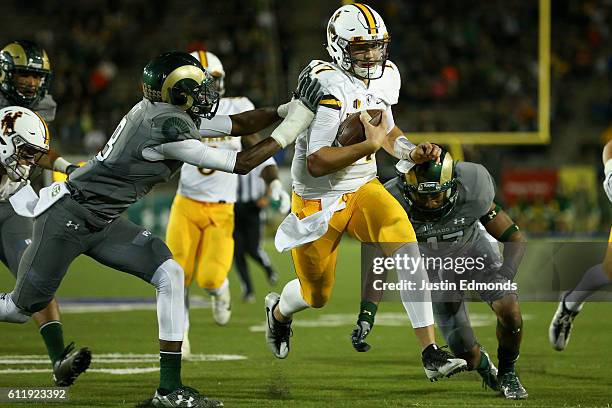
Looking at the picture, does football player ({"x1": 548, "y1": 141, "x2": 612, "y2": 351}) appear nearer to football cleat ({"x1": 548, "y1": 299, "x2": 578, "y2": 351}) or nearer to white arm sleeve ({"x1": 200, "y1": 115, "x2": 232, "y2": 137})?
football cleat ({"x1": 548, "y1": 299, "x2": 578, "y2": 351})

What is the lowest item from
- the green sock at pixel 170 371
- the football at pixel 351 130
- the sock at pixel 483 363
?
the sock at pixel 483 363

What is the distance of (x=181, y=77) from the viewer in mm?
4750

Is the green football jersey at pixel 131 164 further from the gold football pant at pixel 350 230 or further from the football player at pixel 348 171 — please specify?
the gold football pant at pixel 350 230

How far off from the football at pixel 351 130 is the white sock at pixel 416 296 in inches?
23.4

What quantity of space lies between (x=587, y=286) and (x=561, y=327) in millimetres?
298

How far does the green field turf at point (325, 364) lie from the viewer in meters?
5.05

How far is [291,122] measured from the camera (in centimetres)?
487

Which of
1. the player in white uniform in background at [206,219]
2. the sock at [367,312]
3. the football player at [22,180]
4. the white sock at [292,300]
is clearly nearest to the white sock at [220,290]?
the player in white uniform in background at [206,219]

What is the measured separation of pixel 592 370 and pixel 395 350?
1310 mm

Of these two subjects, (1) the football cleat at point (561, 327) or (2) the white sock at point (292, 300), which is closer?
(2) the white sock at point (292, 300)

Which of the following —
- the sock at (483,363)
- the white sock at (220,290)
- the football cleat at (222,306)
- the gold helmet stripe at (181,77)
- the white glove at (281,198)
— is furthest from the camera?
the football cleat at (222,306)

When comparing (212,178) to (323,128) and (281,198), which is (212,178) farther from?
(323,128)

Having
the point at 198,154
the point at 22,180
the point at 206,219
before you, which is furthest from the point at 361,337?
the point at 206,219

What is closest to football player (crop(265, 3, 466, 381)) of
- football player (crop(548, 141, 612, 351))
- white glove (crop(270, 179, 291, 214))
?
white glove (crop(270, 179, 291, 214))
